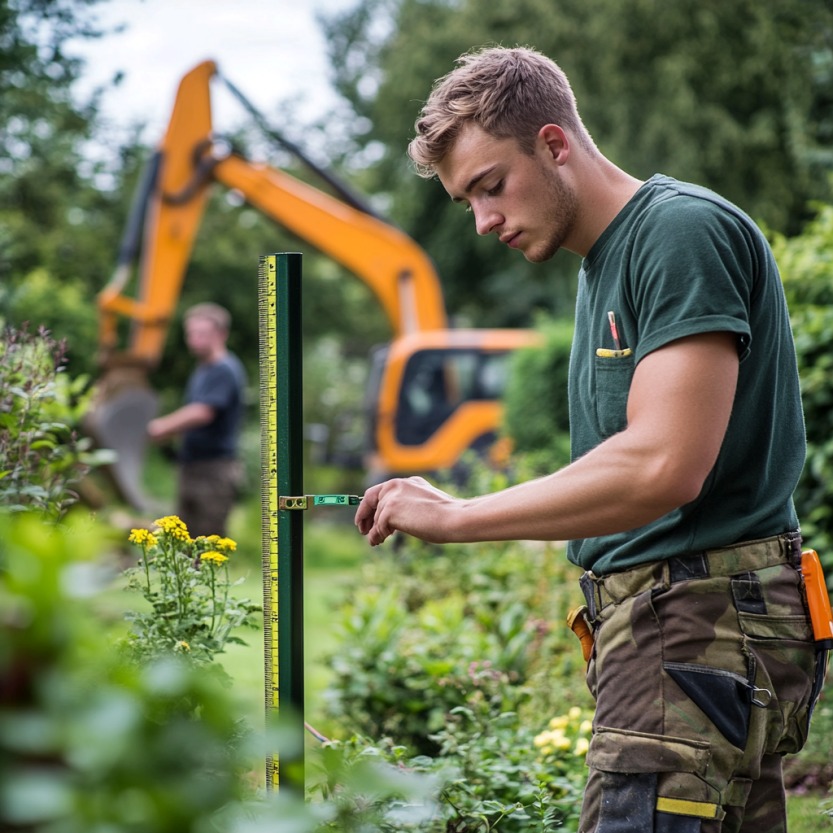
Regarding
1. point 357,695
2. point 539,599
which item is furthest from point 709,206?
point 539,599

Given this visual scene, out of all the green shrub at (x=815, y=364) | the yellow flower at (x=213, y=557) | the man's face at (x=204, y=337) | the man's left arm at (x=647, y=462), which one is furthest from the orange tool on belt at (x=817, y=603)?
the man's face at (x=204, y=337)

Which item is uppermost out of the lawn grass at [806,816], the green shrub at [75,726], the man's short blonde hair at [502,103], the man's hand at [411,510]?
the man's short blonde hair at [502,103]

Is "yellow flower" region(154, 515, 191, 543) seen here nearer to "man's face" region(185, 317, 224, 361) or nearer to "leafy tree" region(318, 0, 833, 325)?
"man's face" region(185, 317, 224, 361)

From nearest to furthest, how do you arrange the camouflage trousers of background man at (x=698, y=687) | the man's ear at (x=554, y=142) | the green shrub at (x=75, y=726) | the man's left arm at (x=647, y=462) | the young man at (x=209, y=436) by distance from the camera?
1. the green shrub at (x=75, y=726)
2. the man's left arm at (x=647, y=462)
3. the camouflage trousers of background man at (x=698, y=687)
4. the man's ear at (x=554, y=142)
5. the young man at (x=209, y=436)

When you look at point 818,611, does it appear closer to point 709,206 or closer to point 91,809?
point 709,206

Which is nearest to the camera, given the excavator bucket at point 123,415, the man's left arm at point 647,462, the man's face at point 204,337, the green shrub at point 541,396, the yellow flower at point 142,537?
the man's left arm at point 647,462

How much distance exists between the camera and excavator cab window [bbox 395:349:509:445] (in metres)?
11.9

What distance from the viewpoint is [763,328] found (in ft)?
6.21

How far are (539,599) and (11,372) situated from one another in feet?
10.5

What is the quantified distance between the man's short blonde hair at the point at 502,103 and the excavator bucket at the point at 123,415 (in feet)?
30.2

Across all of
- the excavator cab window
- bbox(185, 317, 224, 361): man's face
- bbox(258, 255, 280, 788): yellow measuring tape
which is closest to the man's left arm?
bbox(258, 255, 280, 788): yellow measuring tape

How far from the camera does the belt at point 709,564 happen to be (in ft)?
6.24

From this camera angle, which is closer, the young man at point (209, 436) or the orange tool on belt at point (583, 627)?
the orange tool on belt at point (583, 627)

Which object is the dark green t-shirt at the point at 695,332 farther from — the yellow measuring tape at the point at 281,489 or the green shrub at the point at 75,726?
the green shrub at the point at 75,726
